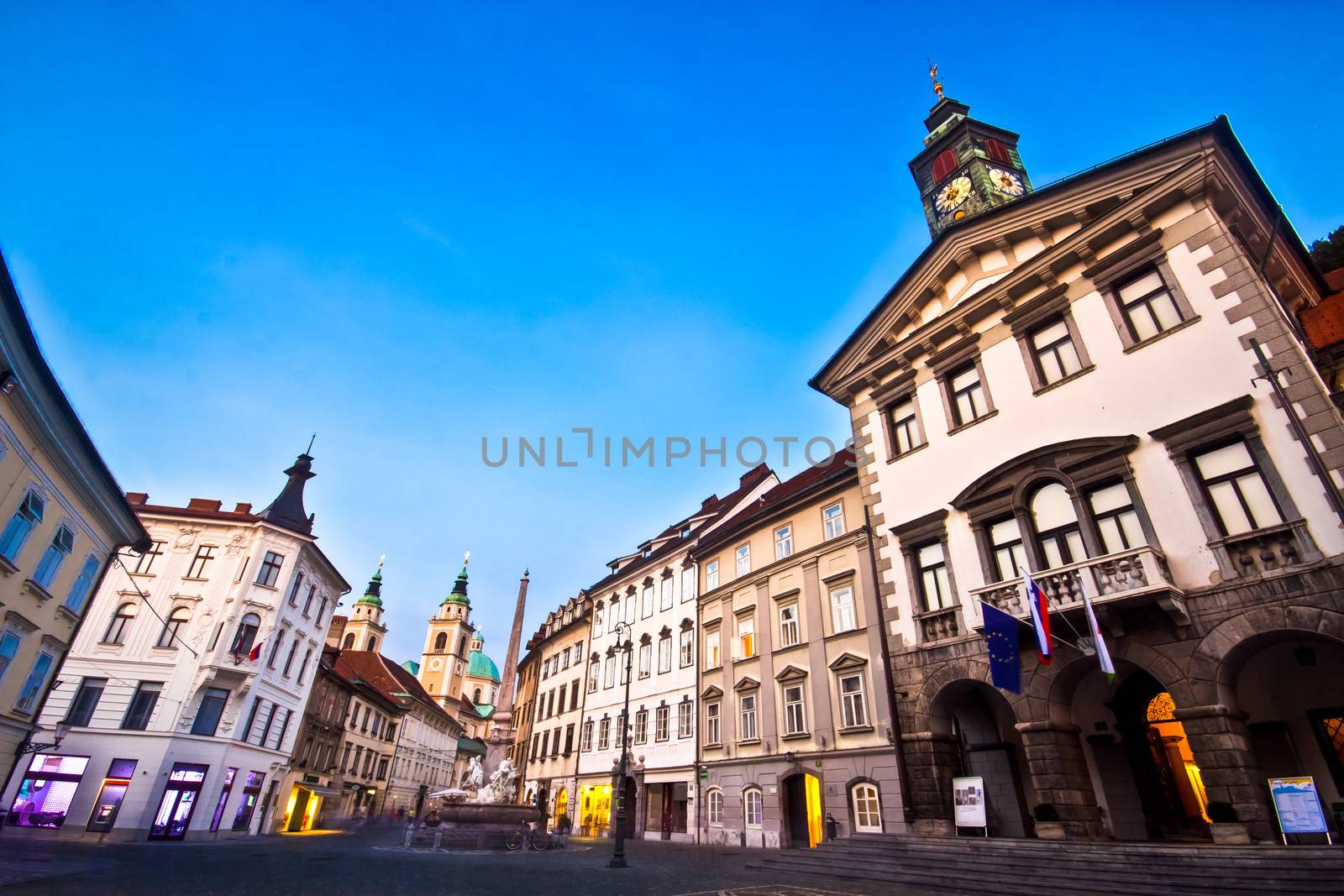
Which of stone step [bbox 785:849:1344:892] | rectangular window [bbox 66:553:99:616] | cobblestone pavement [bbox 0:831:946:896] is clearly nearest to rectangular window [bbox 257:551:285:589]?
rectangular window [bbox 66:553:99:616]

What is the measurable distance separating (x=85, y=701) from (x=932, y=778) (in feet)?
116

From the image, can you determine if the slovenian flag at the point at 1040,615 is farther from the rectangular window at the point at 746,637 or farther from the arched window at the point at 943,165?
the arched window at the point at 943,165

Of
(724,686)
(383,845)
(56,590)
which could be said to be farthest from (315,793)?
(724,686)

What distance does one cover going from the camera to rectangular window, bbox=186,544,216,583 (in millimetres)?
32750

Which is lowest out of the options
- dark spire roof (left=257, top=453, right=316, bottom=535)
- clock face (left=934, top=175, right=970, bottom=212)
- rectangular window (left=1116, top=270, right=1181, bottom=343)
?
rectangular window (left=1116, top=270, right=1181, bottom=343)

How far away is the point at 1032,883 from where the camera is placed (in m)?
12.4

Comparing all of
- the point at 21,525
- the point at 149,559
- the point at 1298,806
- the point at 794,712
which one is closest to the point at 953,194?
the point at 794,712

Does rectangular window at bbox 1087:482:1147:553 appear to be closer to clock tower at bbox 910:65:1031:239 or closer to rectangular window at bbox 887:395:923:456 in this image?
rectangular window at bbox 887:395:923:456

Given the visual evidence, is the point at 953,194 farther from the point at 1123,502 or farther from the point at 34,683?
the point at 34,683

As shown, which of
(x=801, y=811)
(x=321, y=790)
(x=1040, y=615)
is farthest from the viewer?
(x=321, y=790)

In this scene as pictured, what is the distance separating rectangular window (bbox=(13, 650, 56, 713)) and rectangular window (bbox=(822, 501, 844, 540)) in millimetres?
27947

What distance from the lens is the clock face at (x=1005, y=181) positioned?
82.3 ft

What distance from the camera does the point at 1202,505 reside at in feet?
47.2

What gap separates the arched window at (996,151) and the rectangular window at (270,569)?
38.6 m
